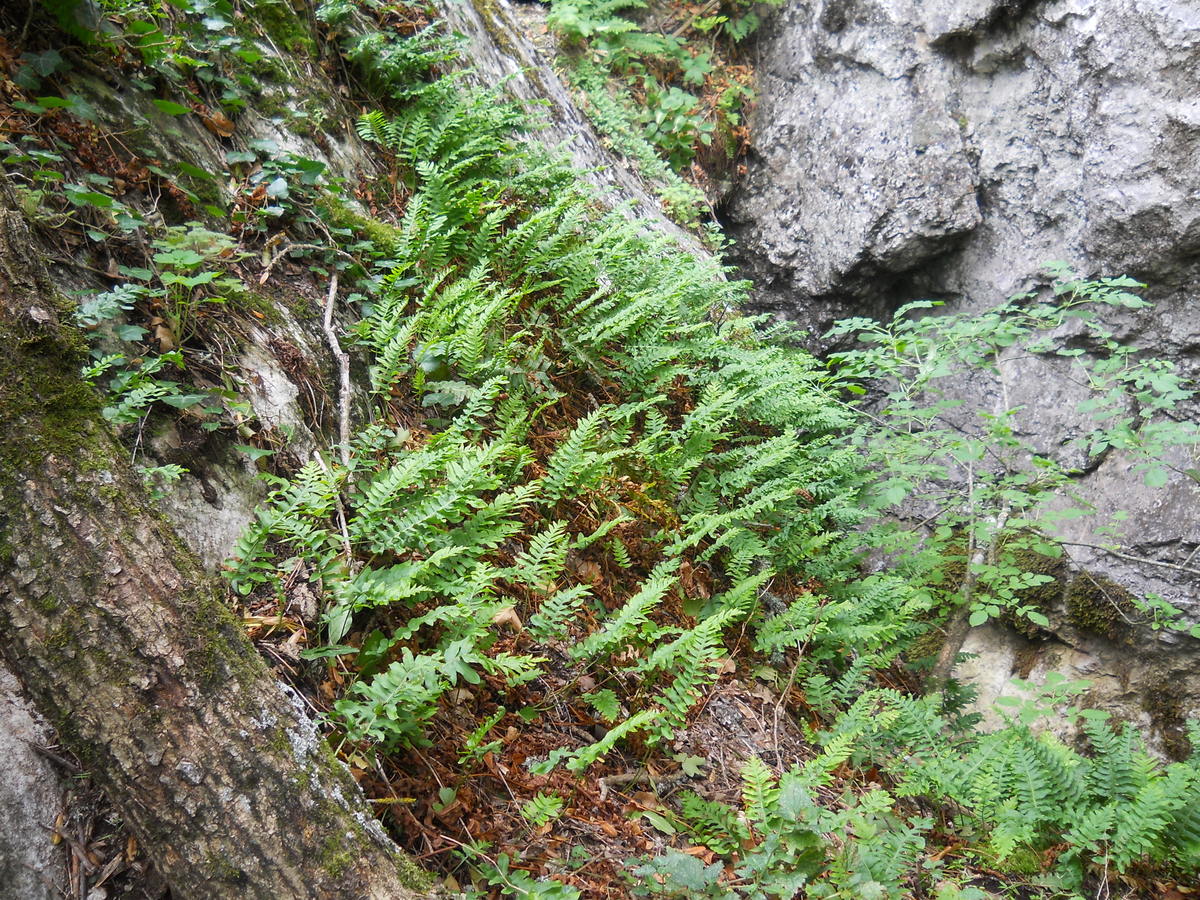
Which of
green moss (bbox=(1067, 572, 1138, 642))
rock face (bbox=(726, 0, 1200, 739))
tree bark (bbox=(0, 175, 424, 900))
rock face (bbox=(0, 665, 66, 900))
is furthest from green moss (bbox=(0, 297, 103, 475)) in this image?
green moss (bbox=(1067, 572, 1138, 642))

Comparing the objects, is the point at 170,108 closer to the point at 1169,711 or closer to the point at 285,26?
the point at 285,26

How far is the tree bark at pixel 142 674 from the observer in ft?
5.82

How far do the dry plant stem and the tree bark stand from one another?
1255 mm

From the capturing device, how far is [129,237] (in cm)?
312

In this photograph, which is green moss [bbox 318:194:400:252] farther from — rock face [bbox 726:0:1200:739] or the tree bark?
rock face [bbox 726:0:1200:739]

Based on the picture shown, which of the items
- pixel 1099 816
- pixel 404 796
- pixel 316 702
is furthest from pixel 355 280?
pixel 1099 816

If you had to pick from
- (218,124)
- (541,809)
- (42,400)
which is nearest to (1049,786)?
(541,809)

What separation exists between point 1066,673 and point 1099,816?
Result: 335cm

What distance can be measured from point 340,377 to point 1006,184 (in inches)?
295

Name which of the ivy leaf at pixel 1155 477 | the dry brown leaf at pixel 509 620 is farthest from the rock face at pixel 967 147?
the dry brown leaf at pixel 509 620

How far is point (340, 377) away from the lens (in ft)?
11.8

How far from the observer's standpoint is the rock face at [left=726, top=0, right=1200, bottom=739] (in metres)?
6.64

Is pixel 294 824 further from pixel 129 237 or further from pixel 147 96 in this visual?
pixel 147 96

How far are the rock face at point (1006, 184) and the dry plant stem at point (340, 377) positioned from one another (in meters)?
6.08
